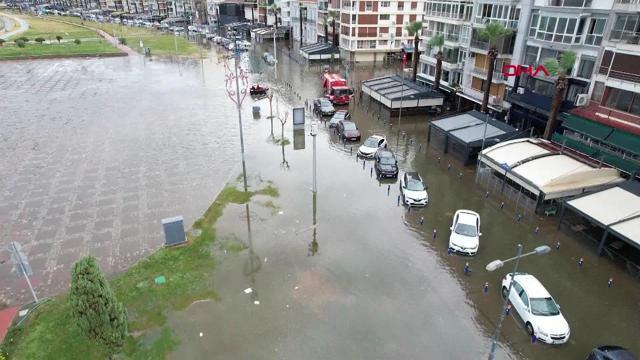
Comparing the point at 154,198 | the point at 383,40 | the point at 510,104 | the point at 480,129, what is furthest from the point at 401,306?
the point at 383,40

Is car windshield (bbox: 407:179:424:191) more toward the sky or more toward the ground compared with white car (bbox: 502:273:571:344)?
more toward the sky

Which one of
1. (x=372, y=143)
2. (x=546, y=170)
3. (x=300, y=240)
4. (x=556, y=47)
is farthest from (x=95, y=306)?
(x=556, y=47)

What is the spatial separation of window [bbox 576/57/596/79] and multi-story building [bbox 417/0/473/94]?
45.7ft

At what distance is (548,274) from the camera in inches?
826

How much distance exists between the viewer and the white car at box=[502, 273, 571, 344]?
16.5 m

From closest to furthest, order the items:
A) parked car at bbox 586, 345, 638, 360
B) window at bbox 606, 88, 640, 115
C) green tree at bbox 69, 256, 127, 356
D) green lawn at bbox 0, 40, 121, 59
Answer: green tree at bbox 69, 256, 127, 356
parked car at bbox 586, 345, 638, 360
window at bbox 606, 88, 640, 115
green lawn at bbox 0, 40, 121, 59

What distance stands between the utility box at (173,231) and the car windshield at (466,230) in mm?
15605

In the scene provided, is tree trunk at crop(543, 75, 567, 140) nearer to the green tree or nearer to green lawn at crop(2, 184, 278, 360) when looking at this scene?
green lawn at crop(2, 184, 278, 360)

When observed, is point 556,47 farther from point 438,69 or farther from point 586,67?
point 438,69

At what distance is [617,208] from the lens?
2194 centimetres

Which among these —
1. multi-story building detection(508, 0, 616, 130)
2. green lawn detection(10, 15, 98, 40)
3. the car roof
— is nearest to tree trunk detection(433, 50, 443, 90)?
multi-story building detection(508, 0, 616, 130)

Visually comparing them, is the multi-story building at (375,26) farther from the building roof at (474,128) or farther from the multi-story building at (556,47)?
the building roof at (474,128)

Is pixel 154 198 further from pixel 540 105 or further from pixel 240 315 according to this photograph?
pixel 540 105

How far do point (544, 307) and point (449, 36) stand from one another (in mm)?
37856
